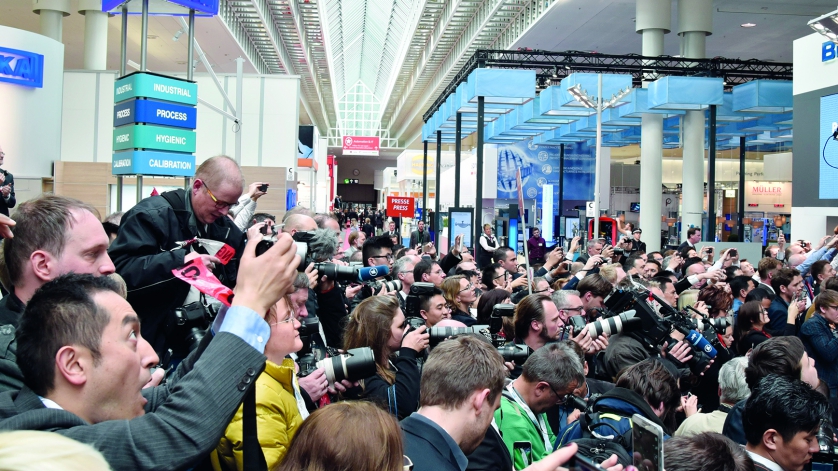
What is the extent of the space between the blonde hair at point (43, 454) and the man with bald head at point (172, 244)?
190cm

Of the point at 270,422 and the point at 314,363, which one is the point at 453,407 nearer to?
the point at 270,422

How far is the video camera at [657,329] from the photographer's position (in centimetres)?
460

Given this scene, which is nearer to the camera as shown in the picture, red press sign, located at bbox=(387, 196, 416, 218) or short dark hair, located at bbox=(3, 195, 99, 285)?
short dark hair, located at bbox=(3, 195, 99, 285)

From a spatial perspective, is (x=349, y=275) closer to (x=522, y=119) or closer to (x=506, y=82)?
(x=506, y=82)

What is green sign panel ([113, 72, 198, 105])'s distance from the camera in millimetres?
9281

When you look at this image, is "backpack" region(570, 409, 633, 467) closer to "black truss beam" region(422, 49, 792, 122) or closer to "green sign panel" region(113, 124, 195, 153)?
"green sign panel" region(113, 124, 195, 153)

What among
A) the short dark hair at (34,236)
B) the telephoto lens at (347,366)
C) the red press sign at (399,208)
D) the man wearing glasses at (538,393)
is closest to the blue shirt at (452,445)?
the telephoto lens at (347,366)

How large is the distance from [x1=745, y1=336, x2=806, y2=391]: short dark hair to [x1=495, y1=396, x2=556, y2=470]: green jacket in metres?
1.29

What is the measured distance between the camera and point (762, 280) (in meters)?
8.24

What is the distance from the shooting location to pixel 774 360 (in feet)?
12.1

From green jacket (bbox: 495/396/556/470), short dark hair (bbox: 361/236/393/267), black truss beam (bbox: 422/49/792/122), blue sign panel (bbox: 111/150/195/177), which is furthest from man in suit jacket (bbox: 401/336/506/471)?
black truss beam (bbox: 422/49/792/122)

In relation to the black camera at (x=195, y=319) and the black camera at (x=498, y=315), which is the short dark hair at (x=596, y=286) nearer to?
the black camera at (x=498, y=315)

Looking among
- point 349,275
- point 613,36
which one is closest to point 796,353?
point 349,275

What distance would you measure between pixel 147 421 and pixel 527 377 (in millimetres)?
2219
